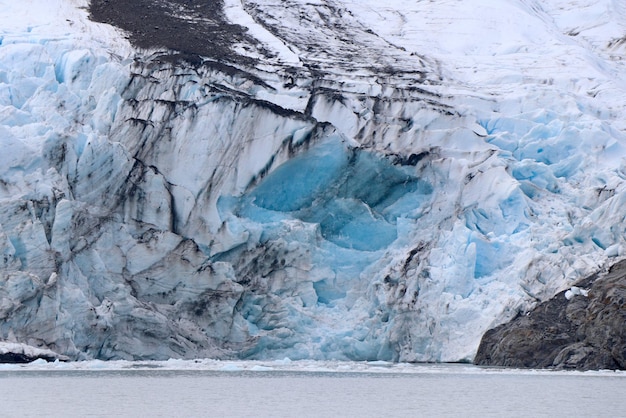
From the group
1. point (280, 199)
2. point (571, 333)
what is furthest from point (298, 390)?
point (280, 199)

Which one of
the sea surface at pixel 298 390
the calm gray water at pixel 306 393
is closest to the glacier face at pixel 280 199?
the sea surface at pixel 298 390

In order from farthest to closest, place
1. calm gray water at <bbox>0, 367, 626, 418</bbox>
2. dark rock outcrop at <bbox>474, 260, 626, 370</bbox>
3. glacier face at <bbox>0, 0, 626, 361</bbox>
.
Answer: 1. glacier face at <bbox>0, 0, 626, 361</bbox>
2. dark rock outcrop at <bbox>474, 260, 626, 370</bbox>
3. calm gray water at <bbox>0, 367, 626, 418</bbox>

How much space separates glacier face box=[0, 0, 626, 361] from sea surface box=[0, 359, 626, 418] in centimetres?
103

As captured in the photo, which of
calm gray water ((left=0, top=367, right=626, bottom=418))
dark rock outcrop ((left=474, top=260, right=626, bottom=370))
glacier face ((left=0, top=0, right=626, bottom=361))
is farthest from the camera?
glacier face ((left=0, top=0, right=626, bottom=361))

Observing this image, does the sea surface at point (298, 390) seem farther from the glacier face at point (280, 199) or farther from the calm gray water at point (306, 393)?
the glacier face at point (280, 199)

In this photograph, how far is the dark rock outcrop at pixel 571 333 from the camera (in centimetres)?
2353

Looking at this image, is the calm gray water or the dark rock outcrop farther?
the dark rock outcrop

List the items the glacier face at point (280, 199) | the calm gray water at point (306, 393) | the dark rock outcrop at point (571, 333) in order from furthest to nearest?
the glacier face at point (280, 199) → the dark rock outcrop at point (571, 333) → the calm gray water at point (306, 393)

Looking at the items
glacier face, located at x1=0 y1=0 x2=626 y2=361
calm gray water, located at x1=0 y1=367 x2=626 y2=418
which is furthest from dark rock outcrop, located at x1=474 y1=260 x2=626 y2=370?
calm gray water, located at x1=0 y1=367 x2=626 y2=418

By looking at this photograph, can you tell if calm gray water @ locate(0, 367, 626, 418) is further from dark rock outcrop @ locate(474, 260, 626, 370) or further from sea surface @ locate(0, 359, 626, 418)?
dark rock outcrop @ locate(474, 260, 626, 370)

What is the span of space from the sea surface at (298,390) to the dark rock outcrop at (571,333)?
0.55 meters

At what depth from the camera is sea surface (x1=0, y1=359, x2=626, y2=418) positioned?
18.5 m

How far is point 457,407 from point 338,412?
6.16ft

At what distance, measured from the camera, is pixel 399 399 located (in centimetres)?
2033
